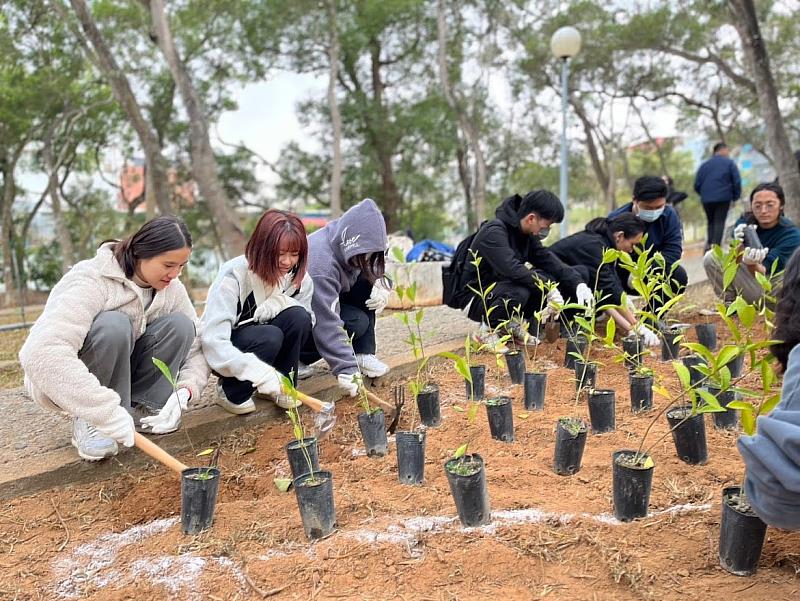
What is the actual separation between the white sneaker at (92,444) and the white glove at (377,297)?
1269 millimetres

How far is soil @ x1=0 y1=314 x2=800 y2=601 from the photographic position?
4.40ft

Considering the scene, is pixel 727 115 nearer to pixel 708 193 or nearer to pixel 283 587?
pixel 708 193

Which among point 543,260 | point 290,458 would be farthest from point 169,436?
point 543,260

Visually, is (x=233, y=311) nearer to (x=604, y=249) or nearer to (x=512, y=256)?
(x=512, y=256)

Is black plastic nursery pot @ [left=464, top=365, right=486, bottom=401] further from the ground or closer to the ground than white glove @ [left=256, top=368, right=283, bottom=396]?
closer to the ground

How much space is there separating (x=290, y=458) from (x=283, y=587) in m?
0.64

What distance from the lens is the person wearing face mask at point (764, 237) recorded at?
3.56m

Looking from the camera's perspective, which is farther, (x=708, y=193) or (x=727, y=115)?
(x=727, y=115)

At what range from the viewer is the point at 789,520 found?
112 centimetres

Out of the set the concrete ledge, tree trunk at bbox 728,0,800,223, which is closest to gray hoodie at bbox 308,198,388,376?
the concrete ledge

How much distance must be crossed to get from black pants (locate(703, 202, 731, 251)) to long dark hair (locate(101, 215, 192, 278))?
6239 mm

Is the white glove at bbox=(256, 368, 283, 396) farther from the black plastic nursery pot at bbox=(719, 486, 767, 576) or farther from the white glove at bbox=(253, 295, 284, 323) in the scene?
the black plastic nursery pot at bbox=(719, 486, 767, 576)

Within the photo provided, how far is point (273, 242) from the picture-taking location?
2174 millimetres

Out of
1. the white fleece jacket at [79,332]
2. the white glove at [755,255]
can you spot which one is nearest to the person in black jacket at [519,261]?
the white glove at [755,255]
